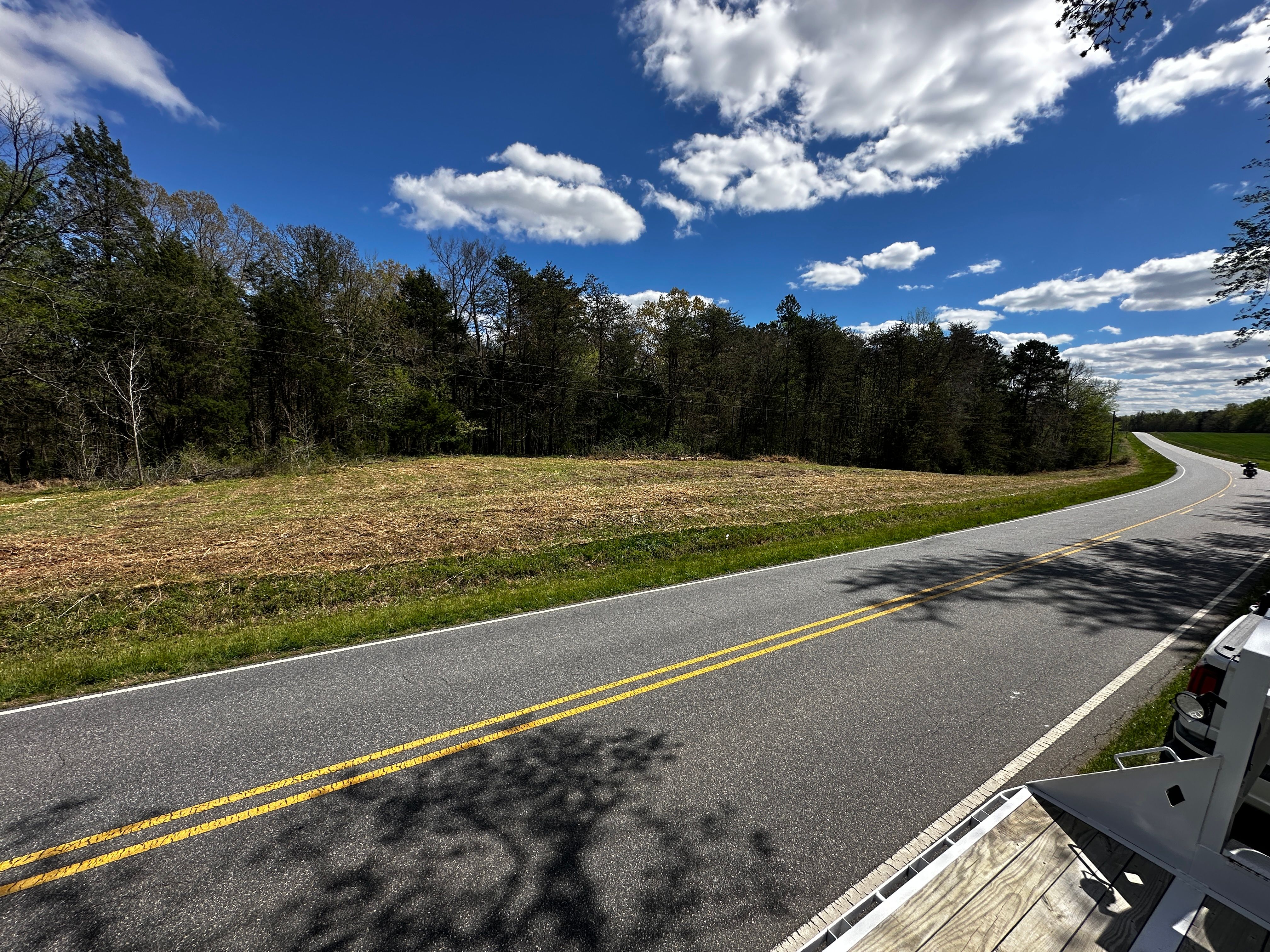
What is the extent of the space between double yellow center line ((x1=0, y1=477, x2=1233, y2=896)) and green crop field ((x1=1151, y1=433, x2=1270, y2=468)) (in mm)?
64587

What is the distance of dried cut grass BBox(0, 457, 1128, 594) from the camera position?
902 cm

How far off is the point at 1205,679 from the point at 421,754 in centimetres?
566

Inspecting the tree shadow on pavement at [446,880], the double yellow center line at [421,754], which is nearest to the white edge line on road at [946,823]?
the tree shadow on pavement at [446,880]

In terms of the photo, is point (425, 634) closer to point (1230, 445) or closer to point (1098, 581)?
point (1098, 581)

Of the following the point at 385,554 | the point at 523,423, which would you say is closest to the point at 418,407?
the point at 523,423

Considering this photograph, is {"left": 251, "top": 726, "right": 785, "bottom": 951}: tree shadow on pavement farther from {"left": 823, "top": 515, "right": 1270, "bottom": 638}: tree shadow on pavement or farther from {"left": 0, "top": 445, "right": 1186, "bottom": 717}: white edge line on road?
{"left": 823, "top": 515, "right": 1270, "bottom": 638}: tree shadow on pavement

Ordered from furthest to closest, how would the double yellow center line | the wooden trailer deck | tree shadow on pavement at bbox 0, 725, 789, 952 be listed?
the double yellow center line → tree shadow on pavement at bbox 0, 725, 789, 952 → the wooden trailer deck

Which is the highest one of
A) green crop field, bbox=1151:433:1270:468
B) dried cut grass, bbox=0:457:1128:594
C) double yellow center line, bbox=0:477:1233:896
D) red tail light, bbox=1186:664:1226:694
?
green crop field, bbox=1151:433:1270:468

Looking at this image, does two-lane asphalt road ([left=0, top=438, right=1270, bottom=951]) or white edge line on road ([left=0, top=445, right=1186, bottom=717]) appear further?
white edge line on road ([left=0, top=445, right=1186, bottom=717])

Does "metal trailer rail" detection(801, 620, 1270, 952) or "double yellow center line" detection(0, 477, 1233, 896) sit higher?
"metal trailer rail" detection(801, 620, 1270, 952)

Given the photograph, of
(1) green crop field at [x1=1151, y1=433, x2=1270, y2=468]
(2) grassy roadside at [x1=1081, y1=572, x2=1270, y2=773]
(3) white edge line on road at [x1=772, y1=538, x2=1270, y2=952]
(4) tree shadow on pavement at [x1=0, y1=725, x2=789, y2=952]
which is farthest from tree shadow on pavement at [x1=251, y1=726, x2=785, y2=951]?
(1) green crop field at [x1=1151, y1=433, x2=1270, y2=468]

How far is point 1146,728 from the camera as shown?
14.0 ft

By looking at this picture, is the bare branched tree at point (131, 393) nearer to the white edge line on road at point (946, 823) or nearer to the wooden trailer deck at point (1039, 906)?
the white edge line on road at point (946, 823)

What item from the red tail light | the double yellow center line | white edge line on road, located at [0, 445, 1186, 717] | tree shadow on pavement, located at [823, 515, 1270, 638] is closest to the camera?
the double yellow center line
